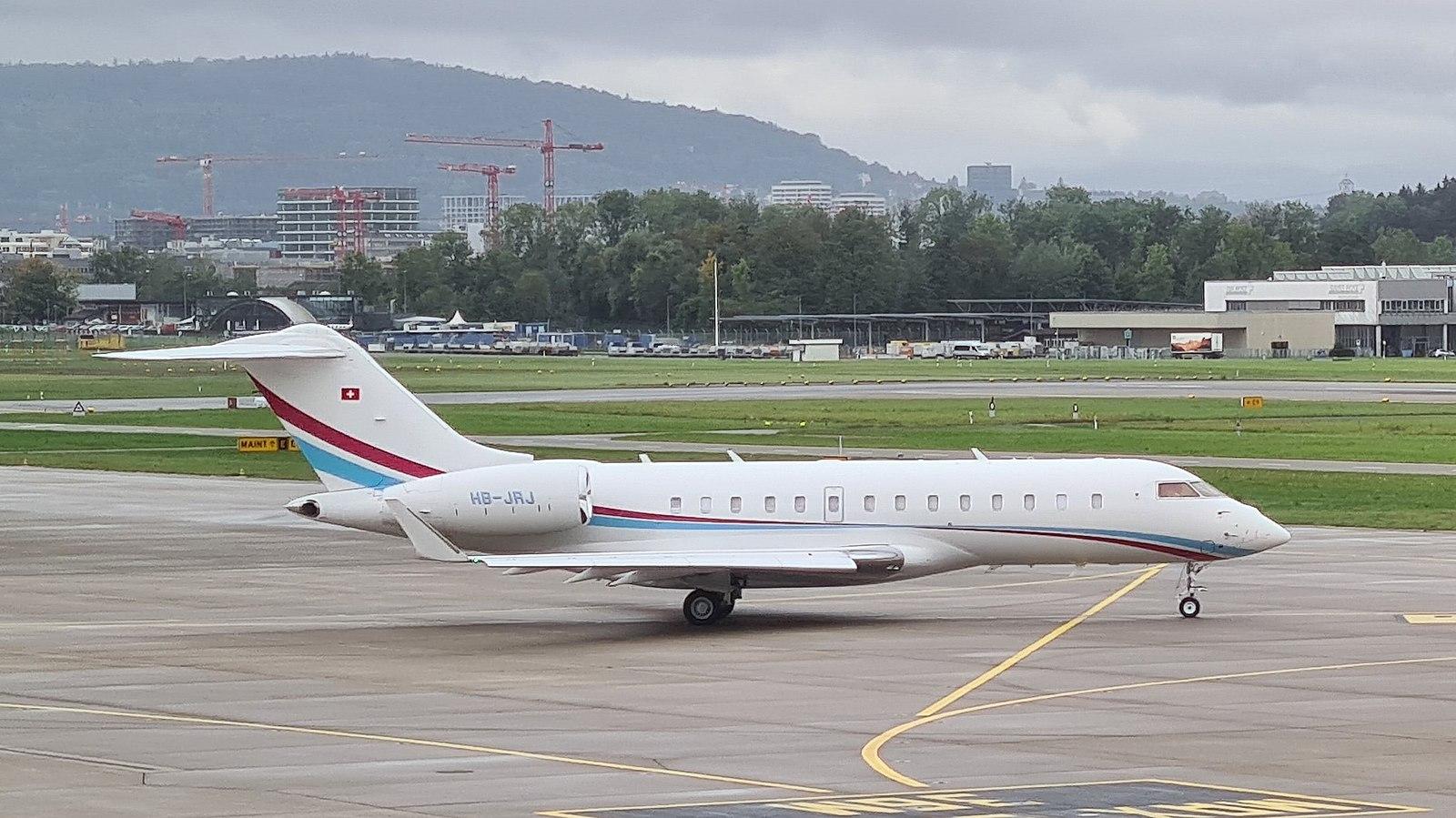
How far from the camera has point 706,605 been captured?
34344 mm

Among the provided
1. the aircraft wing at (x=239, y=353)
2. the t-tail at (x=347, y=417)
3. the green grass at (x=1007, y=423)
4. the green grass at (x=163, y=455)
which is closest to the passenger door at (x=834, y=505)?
the t-tail at (x=347, y=417)

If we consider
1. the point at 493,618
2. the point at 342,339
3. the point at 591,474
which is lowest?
the point at 493,618

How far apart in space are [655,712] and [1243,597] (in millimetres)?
14612

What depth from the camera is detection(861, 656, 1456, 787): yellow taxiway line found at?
22.2 meters

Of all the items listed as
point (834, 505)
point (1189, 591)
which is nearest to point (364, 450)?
point (834, 505)

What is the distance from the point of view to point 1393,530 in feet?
155

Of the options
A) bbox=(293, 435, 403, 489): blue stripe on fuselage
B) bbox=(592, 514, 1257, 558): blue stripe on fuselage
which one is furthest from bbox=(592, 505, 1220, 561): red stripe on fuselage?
bbox=(293, 435, 403, 489): blue stripe on fuselage

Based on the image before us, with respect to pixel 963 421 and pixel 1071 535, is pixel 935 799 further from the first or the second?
pixel 963 421

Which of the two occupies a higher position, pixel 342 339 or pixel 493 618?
pixel 342 339

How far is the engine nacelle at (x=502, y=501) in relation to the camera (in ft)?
110

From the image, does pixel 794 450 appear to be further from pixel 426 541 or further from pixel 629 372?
pixel 629 372

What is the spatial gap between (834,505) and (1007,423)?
167 ft

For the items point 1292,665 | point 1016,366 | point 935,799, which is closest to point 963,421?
point 1292,665

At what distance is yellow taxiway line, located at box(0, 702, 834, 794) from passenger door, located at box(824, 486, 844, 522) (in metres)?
11.4
